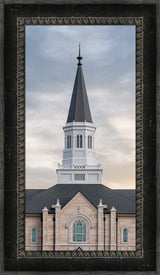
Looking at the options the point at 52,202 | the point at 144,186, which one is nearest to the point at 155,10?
the point at 144,186

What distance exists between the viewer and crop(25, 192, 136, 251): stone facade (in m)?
7.95

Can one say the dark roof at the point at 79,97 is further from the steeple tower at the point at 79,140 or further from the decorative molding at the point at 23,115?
the decorative molding at the point at 23,115

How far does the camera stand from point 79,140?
10.4 m

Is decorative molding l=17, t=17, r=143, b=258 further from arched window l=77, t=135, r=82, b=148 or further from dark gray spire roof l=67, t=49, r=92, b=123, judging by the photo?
arched window l=77, t=135, r=82, b=148

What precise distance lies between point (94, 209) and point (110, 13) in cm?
726

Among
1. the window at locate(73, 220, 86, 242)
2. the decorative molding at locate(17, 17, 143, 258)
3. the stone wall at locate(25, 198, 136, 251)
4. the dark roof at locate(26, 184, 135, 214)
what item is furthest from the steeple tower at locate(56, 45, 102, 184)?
the window at locate(73, 220, 86, 242)

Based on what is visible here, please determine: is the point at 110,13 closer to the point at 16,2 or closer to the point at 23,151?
the point at 16,2

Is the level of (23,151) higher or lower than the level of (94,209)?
higher

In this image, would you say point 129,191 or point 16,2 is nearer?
point 16,2

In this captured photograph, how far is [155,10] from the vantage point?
7.07m

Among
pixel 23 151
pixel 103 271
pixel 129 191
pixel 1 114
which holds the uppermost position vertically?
pixel 1 114

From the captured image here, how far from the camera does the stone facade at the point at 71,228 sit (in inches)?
313

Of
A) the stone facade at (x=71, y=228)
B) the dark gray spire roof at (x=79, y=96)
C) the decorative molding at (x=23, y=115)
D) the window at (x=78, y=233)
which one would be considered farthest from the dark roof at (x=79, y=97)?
the window at (x=78, y=233)

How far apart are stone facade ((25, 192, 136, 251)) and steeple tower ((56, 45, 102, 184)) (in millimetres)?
1089
